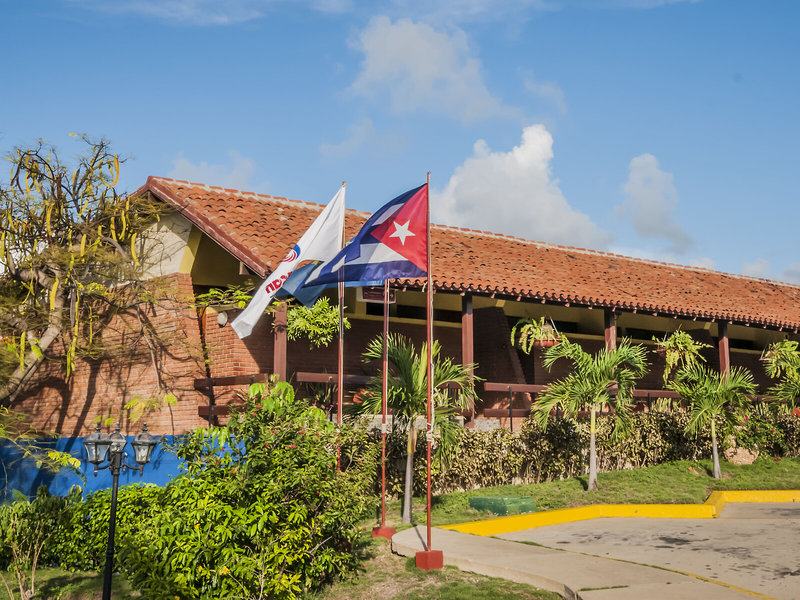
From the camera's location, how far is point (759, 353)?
985 inches

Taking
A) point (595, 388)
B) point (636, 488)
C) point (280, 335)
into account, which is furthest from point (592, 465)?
point (280, 335)

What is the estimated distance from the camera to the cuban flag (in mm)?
11070

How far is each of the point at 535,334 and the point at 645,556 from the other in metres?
8.72

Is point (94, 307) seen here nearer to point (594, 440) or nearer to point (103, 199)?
point (103, 199)

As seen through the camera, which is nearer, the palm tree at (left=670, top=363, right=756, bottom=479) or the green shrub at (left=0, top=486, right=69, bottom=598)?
the green shrub at (left=0, top=486, right=69, bottom=598)

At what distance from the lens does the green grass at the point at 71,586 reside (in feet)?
36.8

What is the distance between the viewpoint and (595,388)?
15766 millimetres

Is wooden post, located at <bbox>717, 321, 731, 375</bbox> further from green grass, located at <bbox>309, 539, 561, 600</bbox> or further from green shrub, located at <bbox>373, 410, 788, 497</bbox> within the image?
green grass, located at <bbox>309, 539, 561, 600</bbox>

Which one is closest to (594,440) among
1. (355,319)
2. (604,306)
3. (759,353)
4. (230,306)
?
(604,306)

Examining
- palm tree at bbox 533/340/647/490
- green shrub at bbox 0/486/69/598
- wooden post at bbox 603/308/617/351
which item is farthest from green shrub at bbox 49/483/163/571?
wooden post at bbox 603/308/617/351

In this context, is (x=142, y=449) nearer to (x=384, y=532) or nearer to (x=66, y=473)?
(x=384, y=532)

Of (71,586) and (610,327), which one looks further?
(610,327)

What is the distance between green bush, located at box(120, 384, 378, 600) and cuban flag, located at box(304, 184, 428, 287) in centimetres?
204

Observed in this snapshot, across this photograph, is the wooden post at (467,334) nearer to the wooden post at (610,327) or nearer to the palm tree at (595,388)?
the palm tree at (595,388)
